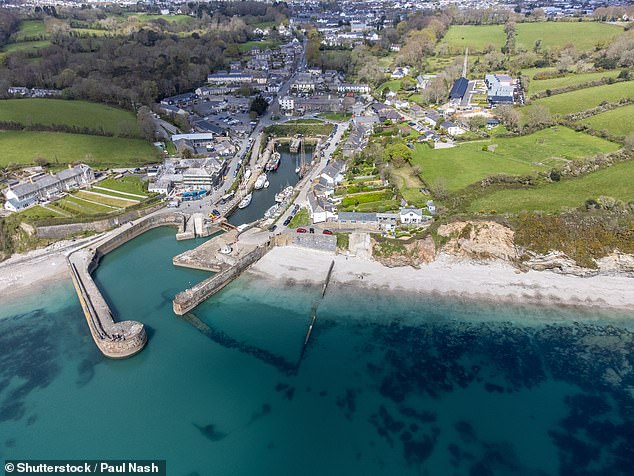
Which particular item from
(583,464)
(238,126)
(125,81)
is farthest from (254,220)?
(125,81)

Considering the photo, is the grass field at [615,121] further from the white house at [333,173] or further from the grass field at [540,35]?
the grass field at [540,35]

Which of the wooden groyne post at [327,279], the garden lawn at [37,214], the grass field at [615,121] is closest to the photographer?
the wooden groyne post at [327,279]

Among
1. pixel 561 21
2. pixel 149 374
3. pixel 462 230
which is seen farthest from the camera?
pixel 561 21

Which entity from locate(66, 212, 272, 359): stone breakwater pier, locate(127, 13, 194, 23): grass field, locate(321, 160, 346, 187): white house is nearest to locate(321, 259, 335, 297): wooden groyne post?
locate(66, 212, 272, 359): stone breakwater pier

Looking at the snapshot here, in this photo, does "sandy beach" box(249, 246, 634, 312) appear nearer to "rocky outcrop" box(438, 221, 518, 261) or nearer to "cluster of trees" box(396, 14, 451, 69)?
"rocky outcrop" box(438, 221, 518, 261)

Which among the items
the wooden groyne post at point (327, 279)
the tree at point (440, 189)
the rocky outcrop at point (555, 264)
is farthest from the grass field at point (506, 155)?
the wooden groyne post at point (327, 279)

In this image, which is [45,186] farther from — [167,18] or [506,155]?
[167,18]

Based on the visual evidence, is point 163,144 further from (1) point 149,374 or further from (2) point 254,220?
(1) point 149,374
